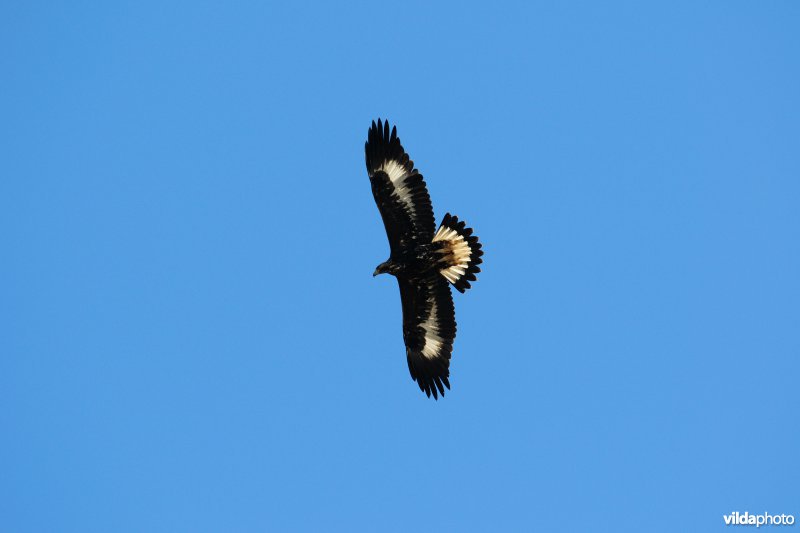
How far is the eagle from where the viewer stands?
2434 cm

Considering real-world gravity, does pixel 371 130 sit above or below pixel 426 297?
above

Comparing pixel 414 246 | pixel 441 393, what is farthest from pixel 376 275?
pixel 441 393

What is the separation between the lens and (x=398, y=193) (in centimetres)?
2447

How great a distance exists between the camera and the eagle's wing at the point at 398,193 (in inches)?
960

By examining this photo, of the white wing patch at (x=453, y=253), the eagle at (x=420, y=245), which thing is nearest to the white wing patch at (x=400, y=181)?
the eagle at (x=420, y=245)

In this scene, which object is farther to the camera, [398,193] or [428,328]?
[428,328]

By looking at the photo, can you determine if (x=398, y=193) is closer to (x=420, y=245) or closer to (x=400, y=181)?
(x=400, y=181)

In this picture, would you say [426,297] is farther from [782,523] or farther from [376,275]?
[782,523]

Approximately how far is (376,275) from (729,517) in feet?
24.2

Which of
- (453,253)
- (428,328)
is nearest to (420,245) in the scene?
(453,253)

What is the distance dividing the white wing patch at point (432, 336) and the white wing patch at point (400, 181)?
5.92ft

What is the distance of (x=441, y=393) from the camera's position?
82.6ft

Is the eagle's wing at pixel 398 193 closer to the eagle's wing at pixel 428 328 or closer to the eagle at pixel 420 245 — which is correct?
the eagle at pixel 420 245

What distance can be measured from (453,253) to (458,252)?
3.5 inches
